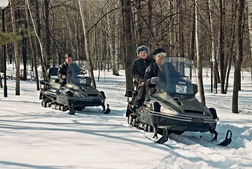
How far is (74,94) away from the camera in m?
11.3

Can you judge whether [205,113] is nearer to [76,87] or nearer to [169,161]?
[169,161]

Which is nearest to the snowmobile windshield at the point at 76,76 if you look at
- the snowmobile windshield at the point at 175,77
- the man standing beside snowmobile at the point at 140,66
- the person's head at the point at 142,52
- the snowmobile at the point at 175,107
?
the man standing beside snowmobile at the point at 140,66

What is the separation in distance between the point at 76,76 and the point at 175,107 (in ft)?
17.1

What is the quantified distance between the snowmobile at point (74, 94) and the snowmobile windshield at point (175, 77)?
12.0 feet

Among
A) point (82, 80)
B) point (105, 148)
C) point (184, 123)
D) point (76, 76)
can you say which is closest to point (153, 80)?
point (184, 123)

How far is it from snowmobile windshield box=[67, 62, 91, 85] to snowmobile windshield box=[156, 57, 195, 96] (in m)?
4.16

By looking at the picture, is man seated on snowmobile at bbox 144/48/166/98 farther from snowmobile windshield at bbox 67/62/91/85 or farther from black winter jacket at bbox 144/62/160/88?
snowmobile windshield at bbox 67/62/91/85

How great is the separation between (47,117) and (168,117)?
3750 millimetres

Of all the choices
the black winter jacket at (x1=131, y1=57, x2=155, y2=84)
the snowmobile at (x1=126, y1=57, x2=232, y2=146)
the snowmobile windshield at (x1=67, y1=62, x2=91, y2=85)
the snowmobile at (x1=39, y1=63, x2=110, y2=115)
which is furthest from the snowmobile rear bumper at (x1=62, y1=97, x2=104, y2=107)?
the snowmobile at (x1=126, y1=57, x2=232, y2=146)

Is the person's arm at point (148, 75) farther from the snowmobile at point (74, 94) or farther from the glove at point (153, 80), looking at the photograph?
the snowmobile at point (74, 94)

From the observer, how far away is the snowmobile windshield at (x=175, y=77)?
7559mm

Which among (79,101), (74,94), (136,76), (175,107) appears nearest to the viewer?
(175,107)

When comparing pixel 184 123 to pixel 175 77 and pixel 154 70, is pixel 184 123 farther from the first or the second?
pixel 154 70

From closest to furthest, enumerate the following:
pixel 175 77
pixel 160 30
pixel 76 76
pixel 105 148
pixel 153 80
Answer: pixel 105 148, pixel 175 77, pixel 153 80, pixel 76 76, pixel 160 30
